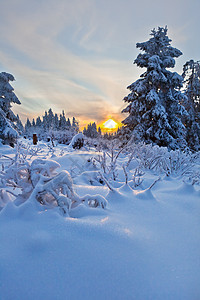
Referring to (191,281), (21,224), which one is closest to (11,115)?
(21,224)

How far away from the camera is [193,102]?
51.4 feet

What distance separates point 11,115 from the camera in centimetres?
1173

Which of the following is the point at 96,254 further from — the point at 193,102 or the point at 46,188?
the point at 193,102

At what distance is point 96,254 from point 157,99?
33.9 ft

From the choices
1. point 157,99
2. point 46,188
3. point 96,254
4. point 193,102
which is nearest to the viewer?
point 96,254

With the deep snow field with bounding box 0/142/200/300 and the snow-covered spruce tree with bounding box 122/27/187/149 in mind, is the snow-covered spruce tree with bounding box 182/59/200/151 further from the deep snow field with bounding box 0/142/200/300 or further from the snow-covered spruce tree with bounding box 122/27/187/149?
the deep snow field with bounding box 0/142/200/300

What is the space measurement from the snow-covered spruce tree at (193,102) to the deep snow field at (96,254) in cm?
1534

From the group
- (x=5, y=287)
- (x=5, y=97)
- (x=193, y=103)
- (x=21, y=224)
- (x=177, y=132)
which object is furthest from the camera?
(x=193, y=103)

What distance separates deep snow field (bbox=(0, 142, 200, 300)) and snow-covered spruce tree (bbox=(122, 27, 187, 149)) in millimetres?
8885

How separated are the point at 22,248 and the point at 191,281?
101cm

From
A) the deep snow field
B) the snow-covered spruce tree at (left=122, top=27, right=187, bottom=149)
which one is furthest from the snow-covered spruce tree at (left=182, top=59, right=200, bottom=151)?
the deep snow field

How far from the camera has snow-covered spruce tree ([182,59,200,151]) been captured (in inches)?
576

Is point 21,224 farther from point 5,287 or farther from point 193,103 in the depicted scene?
point 193,103

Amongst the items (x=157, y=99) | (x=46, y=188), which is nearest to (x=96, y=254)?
(x=46, y=188)
